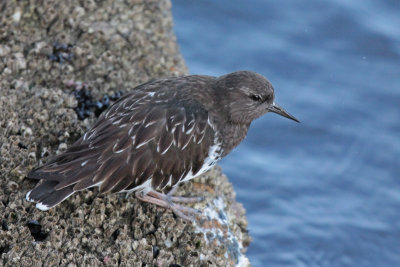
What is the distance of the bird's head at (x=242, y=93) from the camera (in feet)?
15.7

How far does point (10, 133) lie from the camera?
178 inches

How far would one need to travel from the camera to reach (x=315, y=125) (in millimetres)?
6914

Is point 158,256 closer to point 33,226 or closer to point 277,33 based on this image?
point 33,226

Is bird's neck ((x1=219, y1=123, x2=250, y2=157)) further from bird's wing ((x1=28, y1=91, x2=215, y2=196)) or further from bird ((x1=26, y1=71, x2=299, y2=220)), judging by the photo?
bird's wing ((x1=28, y1=91, x2=215, y2=196))

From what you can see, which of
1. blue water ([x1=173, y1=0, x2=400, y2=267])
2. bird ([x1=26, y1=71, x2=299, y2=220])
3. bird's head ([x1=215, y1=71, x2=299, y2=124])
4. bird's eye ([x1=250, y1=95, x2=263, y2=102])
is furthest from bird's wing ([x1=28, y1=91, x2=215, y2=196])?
blue water ([x1=173, y1=0, x2=400, y2=267])

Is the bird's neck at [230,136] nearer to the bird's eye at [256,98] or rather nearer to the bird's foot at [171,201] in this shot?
the bird's eye at [256,98]

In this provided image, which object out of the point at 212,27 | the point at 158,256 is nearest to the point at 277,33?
the point at 212,27

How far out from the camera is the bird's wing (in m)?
4.13

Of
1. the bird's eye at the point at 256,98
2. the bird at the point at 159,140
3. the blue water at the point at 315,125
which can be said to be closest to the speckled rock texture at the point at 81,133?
the bird at the point at 159,140

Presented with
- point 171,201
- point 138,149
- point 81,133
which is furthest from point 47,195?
point 171,201

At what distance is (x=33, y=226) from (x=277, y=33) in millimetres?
4749

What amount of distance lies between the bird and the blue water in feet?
4.75

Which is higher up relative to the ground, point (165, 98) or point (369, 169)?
point (165, 98)

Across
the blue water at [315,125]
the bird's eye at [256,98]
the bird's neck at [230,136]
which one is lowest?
the blue water at [315,125]
